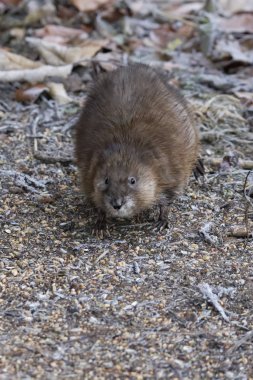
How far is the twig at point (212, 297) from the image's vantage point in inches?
164

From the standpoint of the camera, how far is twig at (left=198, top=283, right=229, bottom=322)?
4.16 metres

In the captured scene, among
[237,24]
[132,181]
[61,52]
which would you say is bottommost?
[237,24]

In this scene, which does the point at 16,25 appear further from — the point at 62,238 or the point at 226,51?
the point at 62,238

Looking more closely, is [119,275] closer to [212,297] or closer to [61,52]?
[212,297]

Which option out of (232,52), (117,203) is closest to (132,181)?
(117,203)

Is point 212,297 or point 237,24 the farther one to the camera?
point 237,24

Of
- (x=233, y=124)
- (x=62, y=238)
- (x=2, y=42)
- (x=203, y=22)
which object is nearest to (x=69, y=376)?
(x=62, y=238)

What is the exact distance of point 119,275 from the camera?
457 centimetres

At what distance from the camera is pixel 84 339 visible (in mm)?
3932

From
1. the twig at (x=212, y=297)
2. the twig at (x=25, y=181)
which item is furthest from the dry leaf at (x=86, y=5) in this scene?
the twig at (x=212, y=297)

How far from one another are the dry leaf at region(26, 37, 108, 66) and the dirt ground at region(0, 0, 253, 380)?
1.09 m

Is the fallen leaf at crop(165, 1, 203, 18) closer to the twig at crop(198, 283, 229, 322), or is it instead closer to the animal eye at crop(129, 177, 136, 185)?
the animal eye at crop(129, 177, 136, 185)

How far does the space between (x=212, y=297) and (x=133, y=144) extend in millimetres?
1334

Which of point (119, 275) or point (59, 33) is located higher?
point (119, 275)
